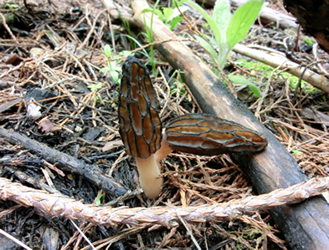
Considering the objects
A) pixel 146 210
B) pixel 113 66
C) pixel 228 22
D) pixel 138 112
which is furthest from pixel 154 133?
pixel 228 22

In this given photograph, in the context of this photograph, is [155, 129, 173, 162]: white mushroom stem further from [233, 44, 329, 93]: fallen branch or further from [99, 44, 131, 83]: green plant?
[233, 44, 329, 93]: fallen branch

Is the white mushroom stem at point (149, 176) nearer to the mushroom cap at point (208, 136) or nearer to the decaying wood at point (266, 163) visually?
the mushroom cap at point (208, 136)

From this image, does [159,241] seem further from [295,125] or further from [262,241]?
[295,125]

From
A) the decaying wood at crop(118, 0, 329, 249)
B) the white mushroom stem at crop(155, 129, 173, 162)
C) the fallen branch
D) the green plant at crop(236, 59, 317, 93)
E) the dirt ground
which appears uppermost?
the fallen branch

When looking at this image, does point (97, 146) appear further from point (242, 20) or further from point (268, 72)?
point (268, 72)

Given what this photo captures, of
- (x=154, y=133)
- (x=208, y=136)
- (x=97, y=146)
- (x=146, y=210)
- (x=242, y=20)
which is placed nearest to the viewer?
(x=146, y=210)

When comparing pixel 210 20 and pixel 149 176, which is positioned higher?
pixel 210 20

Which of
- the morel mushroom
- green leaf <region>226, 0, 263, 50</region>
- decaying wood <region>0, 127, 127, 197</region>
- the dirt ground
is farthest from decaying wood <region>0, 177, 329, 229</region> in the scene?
green leaf <region>226, 0, 263, 50</region>
